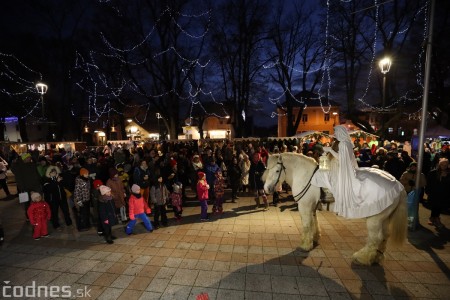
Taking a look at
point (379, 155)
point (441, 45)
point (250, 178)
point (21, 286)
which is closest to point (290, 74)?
point (441, 45)

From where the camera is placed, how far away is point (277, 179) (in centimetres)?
532

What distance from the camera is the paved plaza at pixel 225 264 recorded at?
3873mm

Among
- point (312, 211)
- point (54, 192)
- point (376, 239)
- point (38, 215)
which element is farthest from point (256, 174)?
point (38, 215)

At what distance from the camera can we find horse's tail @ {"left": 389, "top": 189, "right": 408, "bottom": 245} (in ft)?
14.3

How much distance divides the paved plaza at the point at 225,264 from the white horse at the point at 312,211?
25 cm

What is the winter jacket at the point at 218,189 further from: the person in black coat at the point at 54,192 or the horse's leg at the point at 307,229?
the person in black coat at the point at 54,192

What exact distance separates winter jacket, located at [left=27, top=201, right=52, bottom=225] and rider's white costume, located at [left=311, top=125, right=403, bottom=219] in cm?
678

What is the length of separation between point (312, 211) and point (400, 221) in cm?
151

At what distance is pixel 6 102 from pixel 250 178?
83.8ft

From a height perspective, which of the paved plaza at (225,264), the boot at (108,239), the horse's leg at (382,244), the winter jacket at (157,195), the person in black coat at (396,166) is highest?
the person in black coat at (396,166)

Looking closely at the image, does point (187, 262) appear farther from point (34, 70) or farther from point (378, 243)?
point (34, 70)

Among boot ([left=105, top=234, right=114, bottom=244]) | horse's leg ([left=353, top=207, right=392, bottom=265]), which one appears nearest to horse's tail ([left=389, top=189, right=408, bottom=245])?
horse's leg ([left=353, top=207, right=392, bottom=265])

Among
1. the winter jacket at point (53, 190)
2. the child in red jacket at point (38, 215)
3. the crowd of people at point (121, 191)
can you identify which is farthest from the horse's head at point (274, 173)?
the winter jacket at point (53, 190)

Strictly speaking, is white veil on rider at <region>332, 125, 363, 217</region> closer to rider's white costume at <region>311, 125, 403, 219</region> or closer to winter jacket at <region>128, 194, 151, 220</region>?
rider's white costume at <region>311, 125, 403, 219</region>
